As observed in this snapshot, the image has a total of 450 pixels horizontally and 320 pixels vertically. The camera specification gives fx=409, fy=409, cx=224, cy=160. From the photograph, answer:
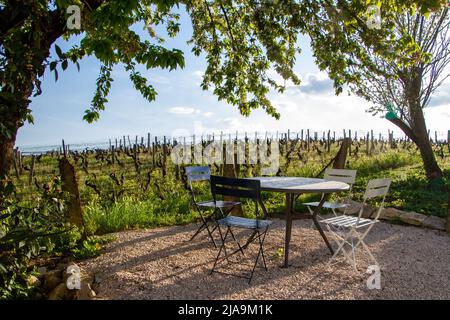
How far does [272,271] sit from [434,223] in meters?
3.34

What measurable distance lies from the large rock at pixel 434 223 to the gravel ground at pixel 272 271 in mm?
533

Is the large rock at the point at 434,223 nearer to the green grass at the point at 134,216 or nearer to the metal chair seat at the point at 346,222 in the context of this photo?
the metal chair seat at the point at 346,222

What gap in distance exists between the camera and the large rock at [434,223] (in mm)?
5980

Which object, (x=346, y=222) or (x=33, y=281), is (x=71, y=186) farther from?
(x=346, y=222)

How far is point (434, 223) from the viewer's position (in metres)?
6.05

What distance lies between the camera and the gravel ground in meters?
3.47

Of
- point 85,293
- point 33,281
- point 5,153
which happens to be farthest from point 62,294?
point 5,153

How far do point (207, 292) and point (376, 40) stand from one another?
4.75 metres

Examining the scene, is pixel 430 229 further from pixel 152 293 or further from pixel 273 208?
pixel 152 293

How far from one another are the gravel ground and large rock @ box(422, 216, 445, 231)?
533 millimetres

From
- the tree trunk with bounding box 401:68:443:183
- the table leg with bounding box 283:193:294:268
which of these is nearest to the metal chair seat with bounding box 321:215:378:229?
the table leg with bounding box 283:193:294:268

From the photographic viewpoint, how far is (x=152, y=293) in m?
3.43

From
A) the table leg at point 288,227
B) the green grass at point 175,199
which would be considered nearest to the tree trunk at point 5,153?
the green grass at point 175,199
